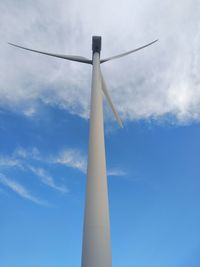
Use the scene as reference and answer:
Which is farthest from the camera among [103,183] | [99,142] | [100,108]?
[100,108]

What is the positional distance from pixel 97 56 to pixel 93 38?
260 centimetres

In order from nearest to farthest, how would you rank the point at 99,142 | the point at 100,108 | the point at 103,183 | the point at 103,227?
the point at 103,227 → the point at 103,183 → the point at 99,142 → the point at 100,108

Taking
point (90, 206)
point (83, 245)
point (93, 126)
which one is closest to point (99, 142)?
point (93, 126)

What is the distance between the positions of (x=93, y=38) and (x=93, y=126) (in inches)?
470

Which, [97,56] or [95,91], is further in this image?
[97,56]

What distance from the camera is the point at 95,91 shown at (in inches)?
699

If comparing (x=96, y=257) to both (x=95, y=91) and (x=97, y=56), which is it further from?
(x=97, y=56)

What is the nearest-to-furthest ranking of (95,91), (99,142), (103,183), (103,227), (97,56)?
(103,227)
(103,183)
(99,142)
(95,91)
(97,56)

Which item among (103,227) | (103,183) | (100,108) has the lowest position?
(103,227)

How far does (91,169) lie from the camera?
13.4m

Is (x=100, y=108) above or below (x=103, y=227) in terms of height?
above

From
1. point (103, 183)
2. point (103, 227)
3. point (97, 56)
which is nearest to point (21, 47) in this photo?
point (97, 56)

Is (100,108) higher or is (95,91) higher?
(95,91)

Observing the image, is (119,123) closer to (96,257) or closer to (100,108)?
(100,108)
